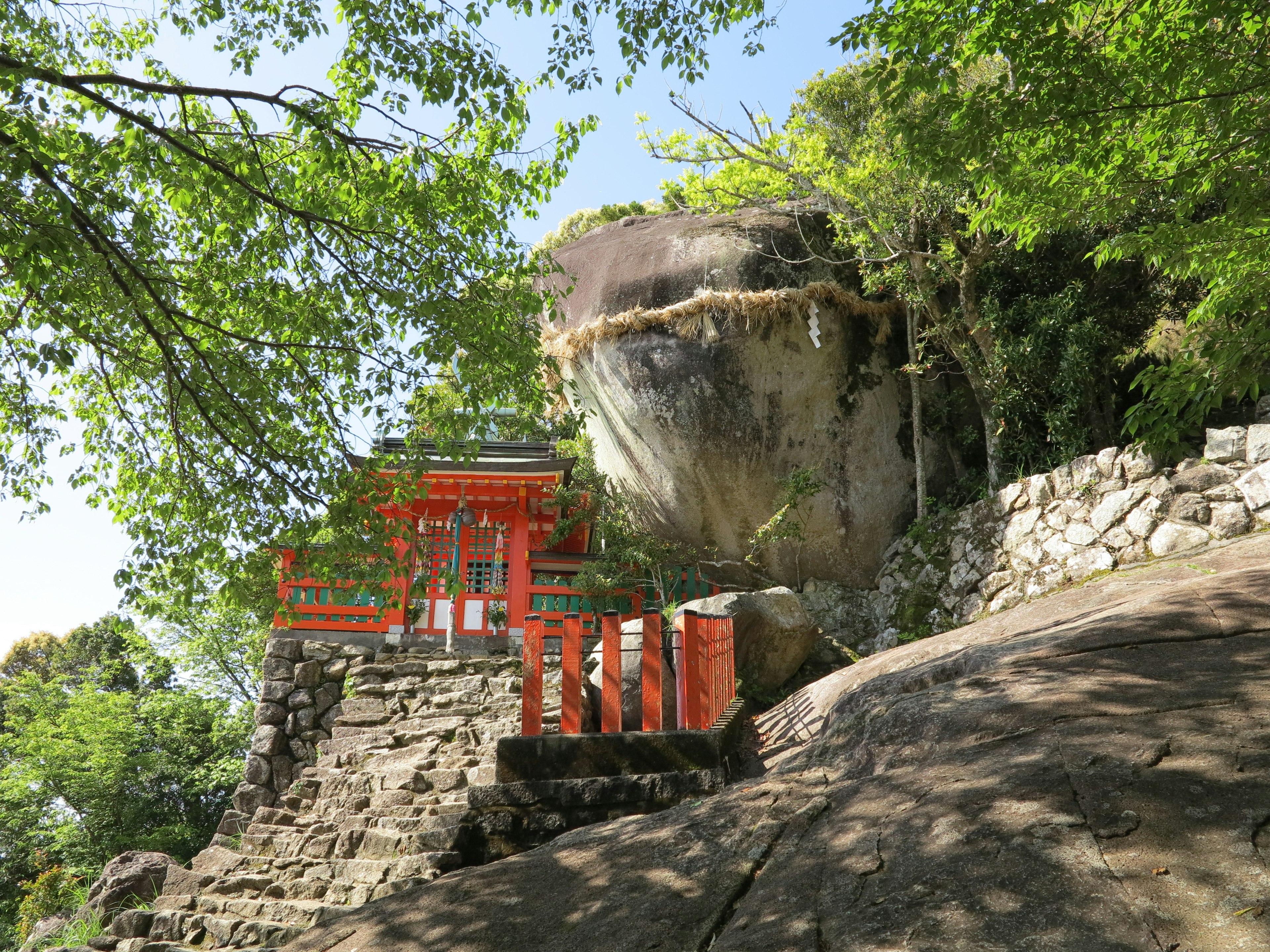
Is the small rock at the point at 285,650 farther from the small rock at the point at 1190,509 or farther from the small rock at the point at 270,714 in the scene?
the small rock at the point at 1190,509

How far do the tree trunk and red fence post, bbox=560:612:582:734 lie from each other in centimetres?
757

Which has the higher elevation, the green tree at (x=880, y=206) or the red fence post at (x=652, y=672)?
the green tree at (x=880, y=206)

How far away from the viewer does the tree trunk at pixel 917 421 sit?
43.9ft

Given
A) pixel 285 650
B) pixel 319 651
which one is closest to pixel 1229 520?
pixel 319 651

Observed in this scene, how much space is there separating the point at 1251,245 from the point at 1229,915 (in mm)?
5563

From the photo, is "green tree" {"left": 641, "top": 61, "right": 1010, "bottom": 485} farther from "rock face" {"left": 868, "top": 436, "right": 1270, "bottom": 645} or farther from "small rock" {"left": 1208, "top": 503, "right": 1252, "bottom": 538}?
"small rock" {"left": 1208, "top": 503, "right": 1252, "bottom": 538}

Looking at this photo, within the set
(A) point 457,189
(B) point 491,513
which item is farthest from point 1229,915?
(B) point 491,513

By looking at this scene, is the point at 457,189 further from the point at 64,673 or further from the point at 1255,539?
the point at 64,673

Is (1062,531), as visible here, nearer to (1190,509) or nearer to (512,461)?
(1190,509)

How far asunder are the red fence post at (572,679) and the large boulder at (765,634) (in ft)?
9.64

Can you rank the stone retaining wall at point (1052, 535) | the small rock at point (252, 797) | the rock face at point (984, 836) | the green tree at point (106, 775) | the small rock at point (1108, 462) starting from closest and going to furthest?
the rock face at point (984, 836), the stone retaining wall at point (1052, 535), the small rock at point (1108, 462), the small rock at point (252, 797), the green tree at point (106, 775)

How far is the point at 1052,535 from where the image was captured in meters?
10.6

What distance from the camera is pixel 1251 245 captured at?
6207 mm

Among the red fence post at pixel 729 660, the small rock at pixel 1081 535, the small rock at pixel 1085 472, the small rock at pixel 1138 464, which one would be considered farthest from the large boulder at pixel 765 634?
the small rock at pixel 1138 464
